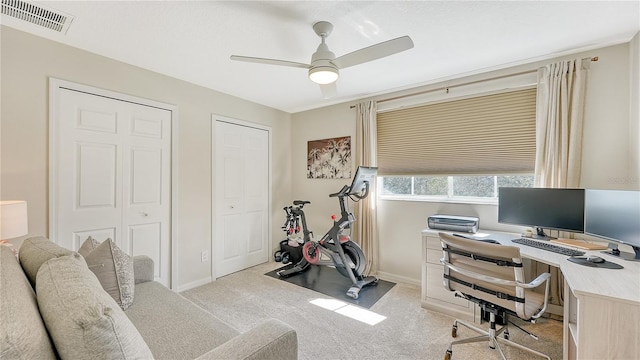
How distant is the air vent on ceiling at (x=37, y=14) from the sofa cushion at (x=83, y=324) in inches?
79.9

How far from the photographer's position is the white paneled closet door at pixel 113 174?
2.31 meters

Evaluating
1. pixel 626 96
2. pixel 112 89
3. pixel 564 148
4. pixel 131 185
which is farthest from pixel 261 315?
pixel 626 96

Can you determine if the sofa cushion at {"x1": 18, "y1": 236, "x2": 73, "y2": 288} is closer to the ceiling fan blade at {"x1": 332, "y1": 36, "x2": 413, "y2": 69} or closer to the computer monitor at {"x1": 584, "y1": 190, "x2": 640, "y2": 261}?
the ceiling fan blade at {"x1": 332, "y1": 36, "x2": 413, "y2": 69}

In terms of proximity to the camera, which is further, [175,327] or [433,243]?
[433,243]

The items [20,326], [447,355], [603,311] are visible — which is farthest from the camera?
[447,355]

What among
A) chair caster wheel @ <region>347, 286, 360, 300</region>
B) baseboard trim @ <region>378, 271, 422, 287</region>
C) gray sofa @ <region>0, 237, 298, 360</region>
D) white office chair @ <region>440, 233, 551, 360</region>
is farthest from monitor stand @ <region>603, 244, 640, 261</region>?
gray sofa @ <region>0, 237, 298, 360</region>

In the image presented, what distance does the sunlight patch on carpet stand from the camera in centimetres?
243

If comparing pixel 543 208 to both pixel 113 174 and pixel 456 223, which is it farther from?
pixel 113 174

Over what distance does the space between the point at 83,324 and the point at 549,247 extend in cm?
272

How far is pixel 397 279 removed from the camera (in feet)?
11.0

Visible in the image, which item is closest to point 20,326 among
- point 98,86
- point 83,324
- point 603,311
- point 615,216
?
point 83,324

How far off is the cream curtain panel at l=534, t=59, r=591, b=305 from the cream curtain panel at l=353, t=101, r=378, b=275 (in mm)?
1668

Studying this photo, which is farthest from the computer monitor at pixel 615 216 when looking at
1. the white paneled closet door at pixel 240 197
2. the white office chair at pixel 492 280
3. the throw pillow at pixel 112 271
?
the white paneled closet door at pixel 240 197

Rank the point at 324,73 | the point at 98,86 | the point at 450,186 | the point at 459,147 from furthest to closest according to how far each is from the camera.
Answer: the point at 450,186 < the point at 459,147 < the point at 98,86 < the point at 324,73
